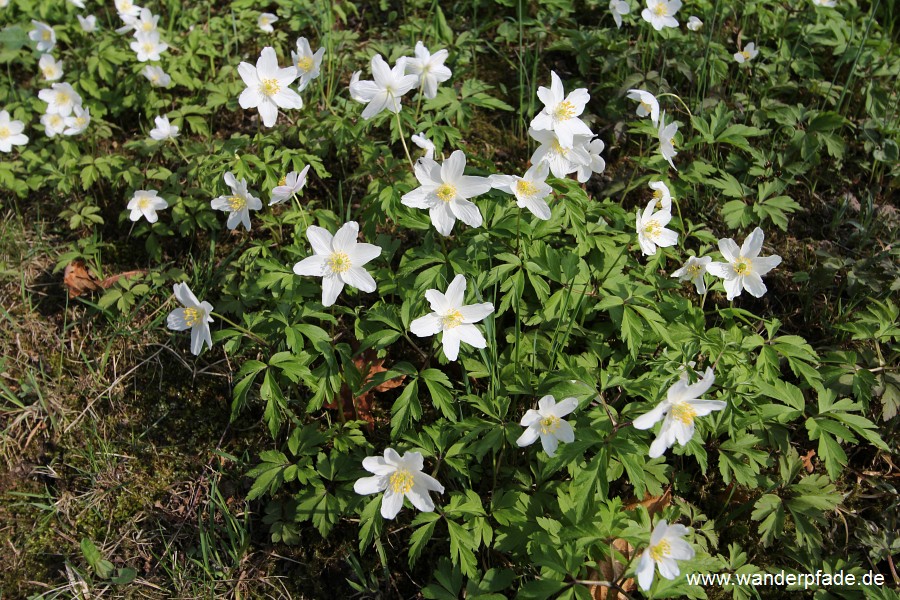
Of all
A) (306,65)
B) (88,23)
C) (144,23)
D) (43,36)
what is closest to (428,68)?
(306,65)

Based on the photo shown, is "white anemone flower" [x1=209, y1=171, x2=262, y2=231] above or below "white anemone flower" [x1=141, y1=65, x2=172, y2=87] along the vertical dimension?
below

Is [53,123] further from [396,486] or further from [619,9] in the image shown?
[619,9]

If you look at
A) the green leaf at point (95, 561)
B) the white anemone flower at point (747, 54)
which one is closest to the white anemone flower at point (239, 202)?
the green leaf at point (95, 561)

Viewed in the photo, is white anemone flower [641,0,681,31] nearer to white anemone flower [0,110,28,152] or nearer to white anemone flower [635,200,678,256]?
white anemone flower [635,200,678,256]

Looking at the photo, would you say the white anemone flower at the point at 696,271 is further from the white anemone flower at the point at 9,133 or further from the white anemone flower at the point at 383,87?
the white anemone flower at the point at 9,133

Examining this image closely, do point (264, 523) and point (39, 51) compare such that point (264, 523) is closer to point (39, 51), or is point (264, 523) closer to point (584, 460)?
point (584, 460)

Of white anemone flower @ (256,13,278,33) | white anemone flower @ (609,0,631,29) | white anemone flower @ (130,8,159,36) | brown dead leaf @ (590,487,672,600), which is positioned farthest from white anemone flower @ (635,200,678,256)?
white anemone flower @ (130,8,159,36)
